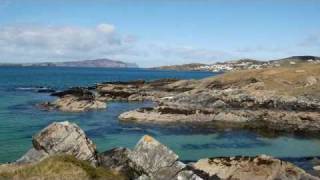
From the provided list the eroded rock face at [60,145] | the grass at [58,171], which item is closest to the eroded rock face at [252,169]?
the eroded rock face at [60,145]

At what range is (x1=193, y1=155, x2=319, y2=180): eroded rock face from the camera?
29.6 metres

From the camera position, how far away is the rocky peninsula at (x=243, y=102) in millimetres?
65250

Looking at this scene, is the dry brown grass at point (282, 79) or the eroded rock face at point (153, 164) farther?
the dry brown grass at point (282, 79)

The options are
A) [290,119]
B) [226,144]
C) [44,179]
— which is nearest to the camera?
[44,179]

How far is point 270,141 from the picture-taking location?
54.7 metres

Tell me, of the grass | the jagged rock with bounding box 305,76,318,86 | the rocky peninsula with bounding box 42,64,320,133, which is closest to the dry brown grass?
the rocky peninsula with bounding box 42,64,320,133

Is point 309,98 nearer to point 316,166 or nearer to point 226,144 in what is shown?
point 226,144

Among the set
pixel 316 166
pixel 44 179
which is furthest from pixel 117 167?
pixel 316 166

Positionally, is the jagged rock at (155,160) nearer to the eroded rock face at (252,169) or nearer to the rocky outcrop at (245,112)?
the eroded rock face at (252,169)

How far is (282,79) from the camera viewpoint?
8556 cm

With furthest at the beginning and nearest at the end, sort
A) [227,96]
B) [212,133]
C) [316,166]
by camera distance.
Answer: [227,96]
[212,133]
[316,166]

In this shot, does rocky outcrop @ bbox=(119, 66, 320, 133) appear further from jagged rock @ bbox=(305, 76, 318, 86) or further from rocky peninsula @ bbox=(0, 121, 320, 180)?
rocky peninsula @ bbox=(0, 121, 320, 180)

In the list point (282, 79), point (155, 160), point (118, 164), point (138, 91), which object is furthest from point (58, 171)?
point (138, 91)

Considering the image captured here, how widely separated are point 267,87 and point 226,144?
31.3m
